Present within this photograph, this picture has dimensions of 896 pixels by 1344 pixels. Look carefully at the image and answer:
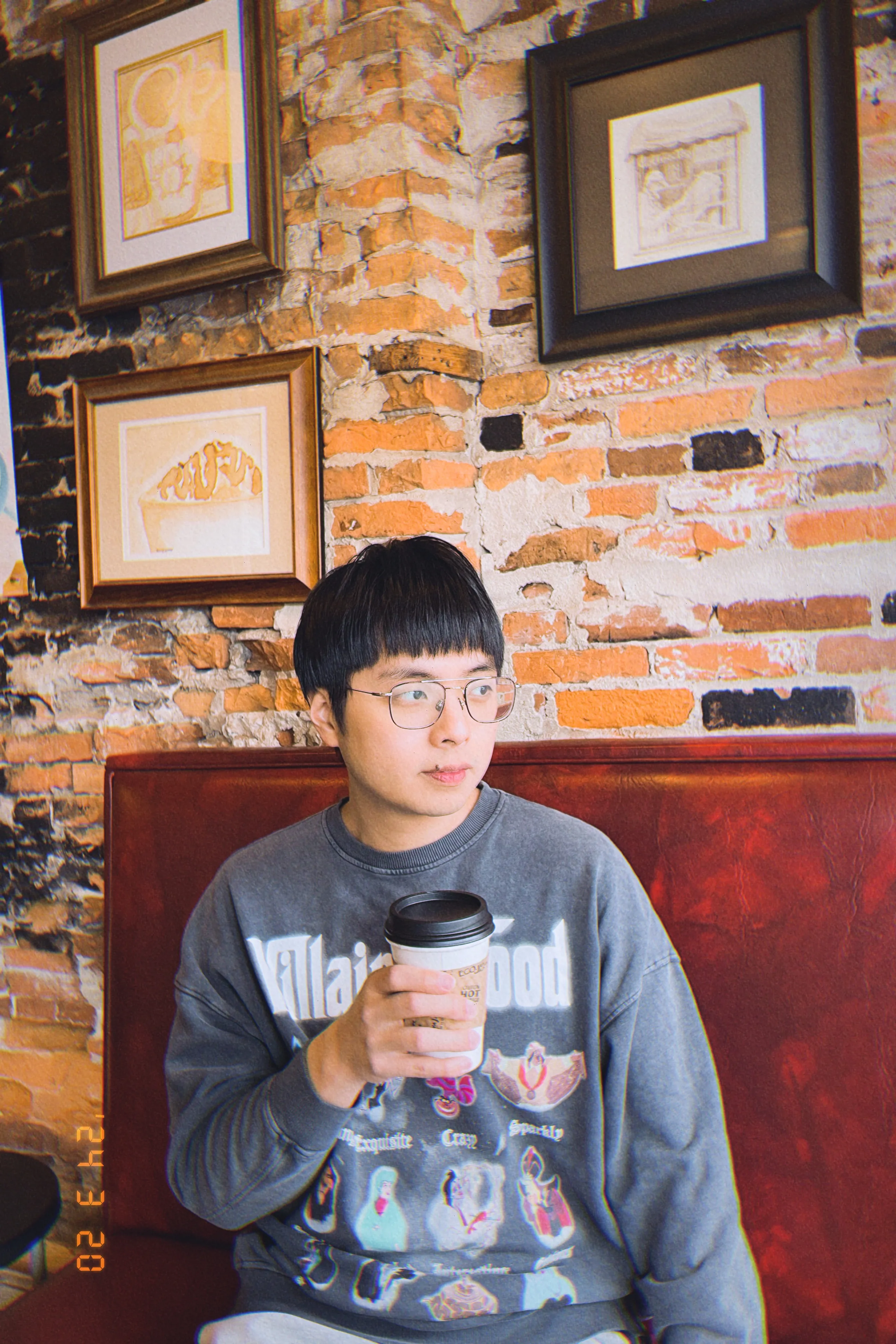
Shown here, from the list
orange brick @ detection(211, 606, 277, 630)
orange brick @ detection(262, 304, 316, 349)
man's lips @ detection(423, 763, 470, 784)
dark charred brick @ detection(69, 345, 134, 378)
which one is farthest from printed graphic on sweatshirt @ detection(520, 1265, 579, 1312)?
dark charred brick @ detection(69, 345, 134, 378)

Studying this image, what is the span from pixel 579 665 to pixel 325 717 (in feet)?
2.09

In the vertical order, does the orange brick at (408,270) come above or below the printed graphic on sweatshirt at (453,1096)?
above

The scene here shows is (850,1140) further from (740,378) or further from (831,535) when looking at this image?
(740,378)

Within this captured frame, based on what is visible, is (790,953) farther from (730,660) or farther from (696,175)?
(696,175)

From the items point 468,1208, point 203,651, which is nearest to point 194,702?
point 203,651

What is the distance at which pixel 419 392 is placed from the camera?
1646mm

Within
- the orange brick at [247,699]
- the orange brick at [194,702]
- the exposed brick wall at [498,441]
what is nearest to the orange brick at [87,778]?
the exposed brick wall at [498,441]

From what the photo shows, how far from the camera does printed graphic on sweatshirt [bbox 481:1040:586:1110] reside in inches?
41.8

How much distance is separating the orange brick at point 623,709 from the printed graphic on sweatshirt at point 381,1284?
2.89 ft

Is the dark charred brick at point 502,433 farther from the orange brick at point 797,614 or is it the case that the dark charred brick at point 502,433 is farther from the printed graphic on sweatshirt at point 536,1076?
the printed graphic on sweatshirt at point 536,1076

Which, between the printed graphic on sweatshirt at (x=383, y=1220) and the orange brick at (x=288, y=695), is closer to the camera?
the printed graphic on sweatshirt at (x=383, y=1220)

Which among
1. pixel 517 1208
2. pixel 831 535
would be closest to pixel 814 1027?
pixel 517 1208

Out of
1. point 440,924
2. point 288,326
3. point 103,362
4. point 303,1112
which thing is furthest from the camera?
point 103,362

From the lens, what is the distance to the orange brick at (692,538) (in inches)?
60.9
